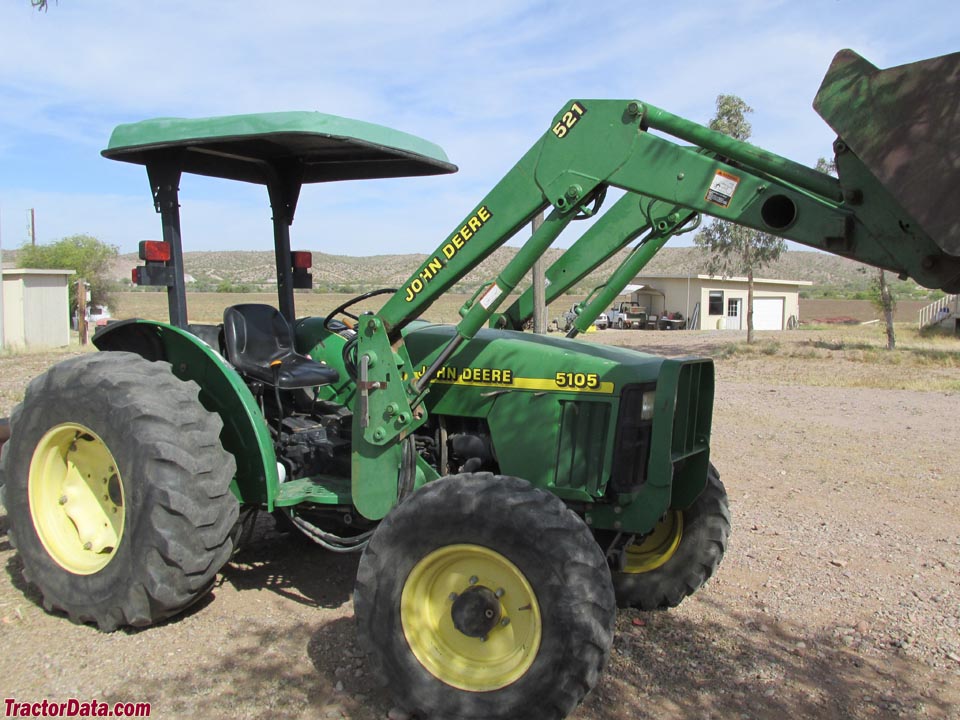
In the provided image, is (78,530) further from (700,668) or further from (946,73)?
(946,73)

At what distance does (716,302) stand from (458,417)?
35.8 meters

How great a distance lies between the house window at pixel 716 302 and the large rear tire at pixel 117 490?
118 feet

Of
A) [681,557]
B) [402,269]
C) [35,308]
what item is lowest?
[681,557]

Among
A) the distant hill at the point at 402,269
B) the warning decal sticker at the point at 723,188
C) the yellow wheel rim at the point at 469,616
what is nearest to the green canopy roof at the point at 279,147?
the warning decal sticker at the point at 723,188

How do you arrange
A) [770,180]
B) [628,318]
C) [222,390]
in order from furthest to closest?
[628,318] → [222,390] → [770,180]

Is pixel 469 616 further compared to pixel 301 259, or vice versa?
pixel 301 259

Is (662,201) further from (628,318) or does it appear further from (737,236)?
(628,318)

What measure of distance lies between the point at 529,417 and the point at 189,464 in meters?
1.62

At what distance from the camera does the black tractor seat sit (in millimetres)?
4605

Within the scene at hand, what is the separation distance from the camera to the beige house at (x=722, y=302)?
1481 inches

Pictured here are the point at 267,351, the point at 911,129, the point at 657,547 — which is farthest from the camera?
the point at 267,351

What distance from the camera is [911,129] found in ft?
8.18

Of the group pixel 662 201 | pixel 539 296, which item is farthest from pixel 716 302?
pixel 662 201

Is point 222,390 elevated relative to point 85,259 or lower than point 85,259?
lower
